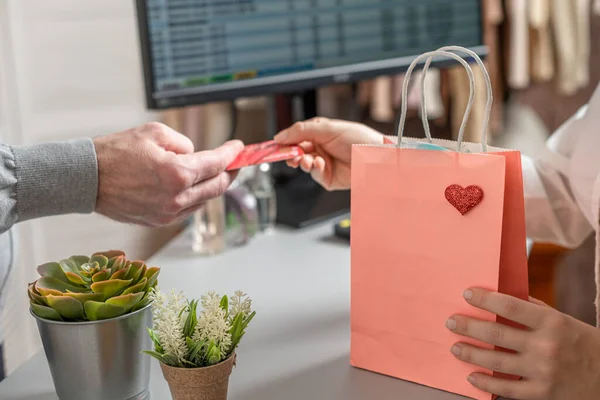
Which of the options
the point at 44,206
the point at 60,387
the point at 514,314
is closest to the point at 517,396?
the point at 514,314

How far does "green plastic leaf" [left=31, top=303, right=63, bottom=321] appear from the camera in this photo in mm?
611

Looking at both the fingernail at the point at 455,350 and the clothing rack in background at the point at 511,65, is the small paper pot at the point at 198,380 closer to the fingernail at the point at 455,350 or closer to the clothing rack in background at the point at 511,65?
the fingernail at the point at 455,350

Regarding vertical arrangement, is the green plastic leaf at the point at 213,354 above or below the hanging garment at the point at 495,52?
below

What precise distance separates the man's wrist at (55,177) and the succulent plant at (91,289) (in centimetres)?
15

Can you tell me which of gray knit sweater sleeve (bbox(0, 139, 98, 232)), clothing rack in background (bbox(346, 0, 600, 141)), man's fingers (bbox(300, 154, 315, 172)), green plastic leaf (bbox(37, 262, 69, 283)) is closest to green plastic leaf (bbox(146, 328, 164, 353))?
green plastic leaf (bbox(37, 262, 69, 283))

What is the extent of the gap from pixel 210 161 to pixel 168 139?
57mm

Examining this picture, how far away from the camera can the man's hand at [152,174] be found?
2.72 feet

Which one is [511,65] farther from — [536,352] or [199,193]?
[536,352]

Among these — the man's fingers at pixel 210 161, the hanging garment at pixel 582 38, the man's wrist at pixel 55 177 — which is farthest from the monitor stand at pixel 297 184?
the hanging garment at pixel 582 38

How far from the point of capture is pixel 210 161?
0.87 meters

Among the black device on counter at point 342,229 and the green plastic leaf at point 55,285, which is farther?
the black device on counter at point 342,229

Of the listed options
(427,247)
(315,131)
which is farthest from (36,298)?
(315,131)

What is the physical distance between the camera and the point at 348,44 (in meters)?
1.26

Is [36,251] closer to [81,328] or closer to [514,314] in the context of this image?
[81,328]
